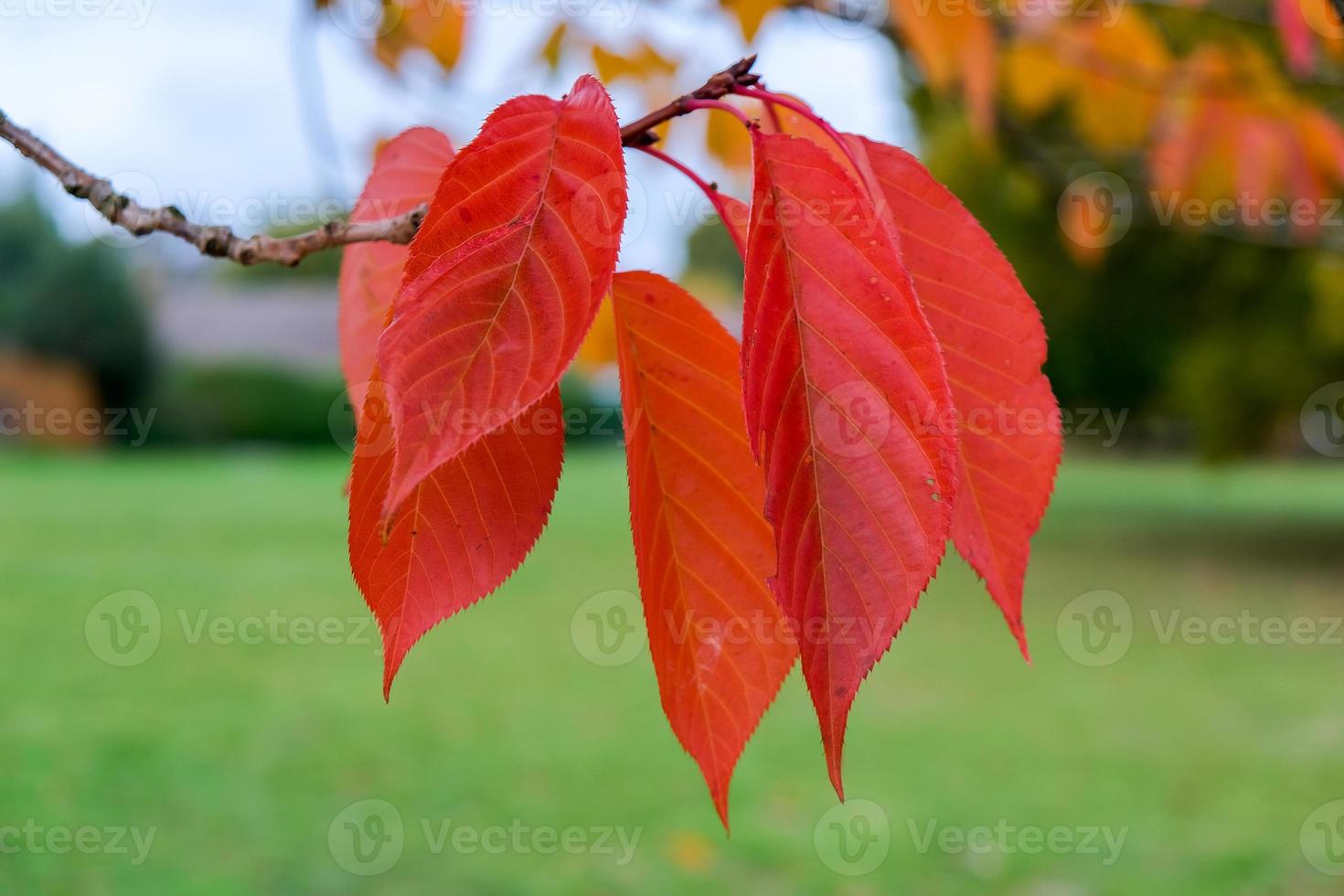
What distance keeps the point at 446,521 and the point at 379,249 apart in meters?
0.21

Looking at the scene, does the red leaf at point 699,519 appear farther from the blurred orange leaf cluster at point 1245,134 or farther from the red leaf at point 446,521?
the blurred orange leaf cluster at point 1245,134

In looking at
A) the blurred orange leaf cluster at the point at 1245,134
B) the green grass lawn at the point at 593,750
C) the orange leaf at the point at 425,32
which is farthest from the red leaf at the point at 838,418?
the green grass lawn at the point at 593,750

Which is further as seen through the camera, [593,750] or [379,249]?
[593,750]

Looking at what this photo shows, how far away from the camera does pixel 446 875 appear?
2.48m

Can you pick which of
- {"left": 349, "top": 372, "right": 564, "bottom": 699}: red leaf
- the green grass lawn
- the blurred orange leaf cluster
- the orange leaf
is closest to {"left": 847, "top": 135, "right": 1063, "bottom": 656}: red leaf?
{"left": 349, "top": 372, "right": 564, "bottom": 699}: red leaf

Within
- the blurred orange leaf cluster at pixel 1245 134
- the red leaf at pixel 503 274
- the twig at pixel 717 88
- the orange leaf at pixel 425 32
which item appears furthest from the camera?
the blurred orange leaf cluster at pixel 1245 134

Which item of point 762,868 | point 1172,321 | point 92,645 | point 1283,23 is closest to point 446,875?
point 762,868

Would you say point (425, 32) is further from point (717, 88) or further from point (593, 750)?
point (593, 750)

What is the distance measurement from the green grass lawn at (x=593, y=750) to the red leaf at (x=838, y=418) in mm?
2232

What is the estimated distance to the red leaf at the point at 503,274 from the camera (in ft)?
0.99

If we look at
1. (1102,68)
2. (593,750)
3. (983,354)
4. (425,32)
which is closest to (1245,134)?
(1102,68)

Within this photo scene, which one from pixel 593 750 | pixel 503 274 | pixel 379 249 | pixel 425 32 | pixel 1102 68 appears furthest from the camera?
pixel 593 750

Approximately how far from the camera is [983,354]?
17.1 inches

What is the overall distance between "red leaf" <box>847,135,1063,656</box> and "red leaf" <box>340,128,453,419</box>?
8.4 inches
